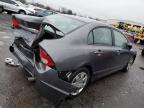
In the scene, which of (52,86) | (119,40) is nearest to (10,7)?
(119,40)

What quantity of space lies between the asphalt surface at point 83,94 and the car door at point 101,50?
1.75ft

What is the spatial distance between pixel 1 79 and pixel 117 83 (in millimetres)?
3081

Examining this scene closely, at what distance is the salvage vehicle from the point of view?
10.0ft

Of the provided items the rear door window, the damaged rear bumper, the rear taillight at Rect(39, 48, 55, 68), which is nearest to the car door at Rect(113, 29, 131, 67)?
the rear door window

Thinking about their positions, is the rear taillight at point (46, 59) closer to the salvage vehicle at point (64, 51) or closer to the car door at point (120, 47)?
the salvage vehicle at point (64, 51)

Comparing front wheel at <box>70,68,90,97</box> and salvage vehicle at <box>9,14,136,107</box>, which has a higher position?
salvage vehicle at <box>9,14,136,107</box>

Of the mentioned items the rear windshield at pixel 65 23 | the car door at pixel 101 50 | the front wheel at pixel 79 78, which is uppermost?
the rear windshield at pixel 65 23

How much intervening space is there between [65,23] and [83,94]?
64.3 inches

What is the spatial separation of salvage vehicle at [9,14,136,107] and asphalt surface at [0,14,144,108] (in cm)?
30

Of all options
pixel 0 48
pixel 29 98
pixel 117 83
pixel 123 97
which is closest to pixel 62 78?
pixel 29 98

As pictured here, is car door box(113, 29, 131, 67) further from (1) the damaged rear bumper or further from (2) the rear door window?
(1) the damaged rear bumper

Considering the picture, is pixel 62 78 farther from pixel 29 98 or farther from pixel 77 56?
pixel 29 98

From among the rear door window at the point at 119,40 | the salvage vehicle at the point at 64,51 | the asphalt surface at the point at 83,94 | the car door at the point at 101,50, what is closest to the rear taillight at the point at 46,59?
the salvage vehicle at the point at 64,51

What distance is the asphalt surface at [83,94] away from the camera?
3391 millimetres
